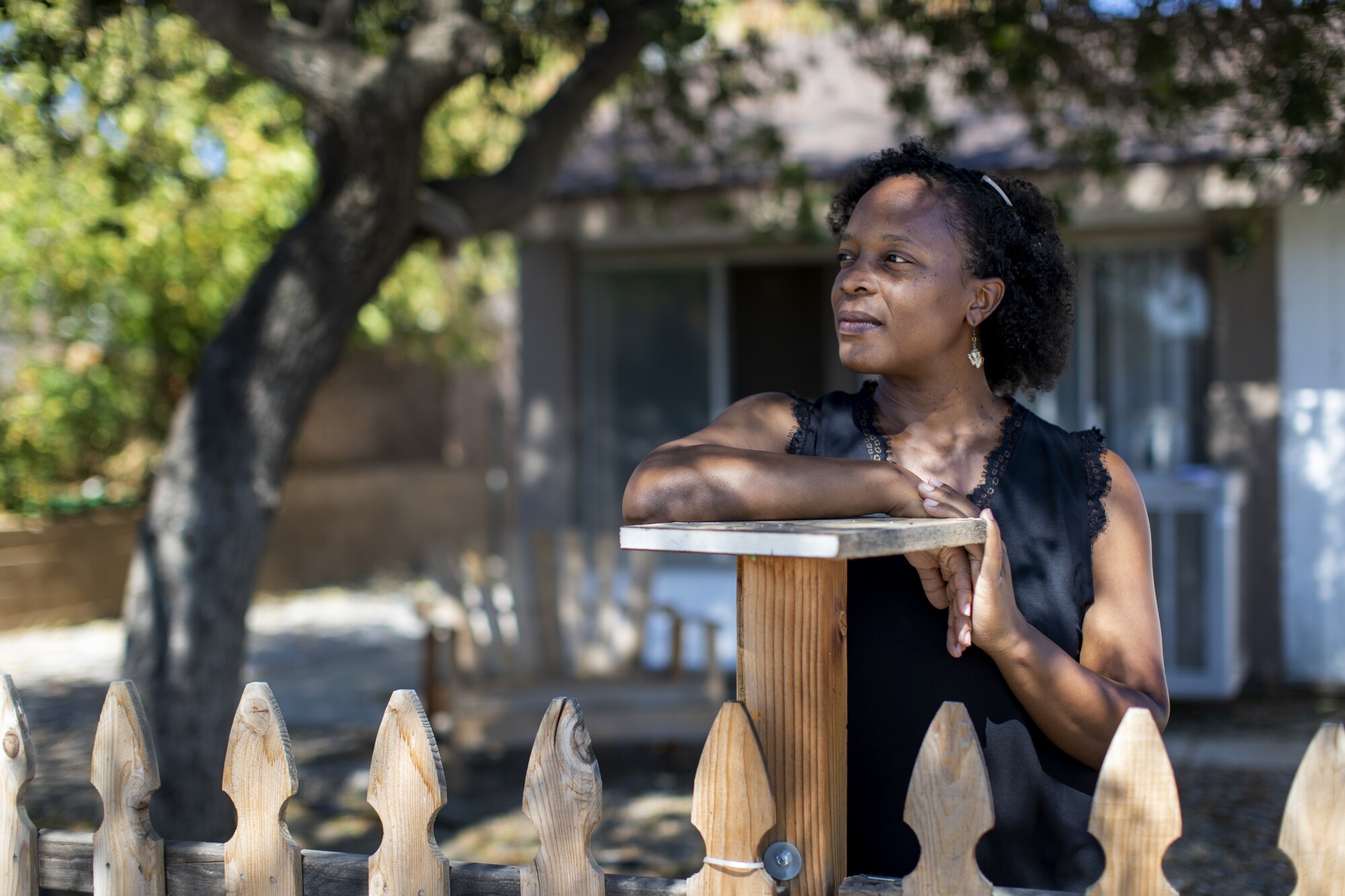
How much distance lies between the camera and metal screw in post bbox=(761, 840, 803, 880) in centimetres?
150

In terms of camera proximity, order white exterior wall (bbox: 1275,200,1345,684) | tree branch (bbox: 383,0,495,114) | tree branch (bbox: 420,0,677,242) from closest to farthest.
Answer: tree branch (bbox: 383,0,495,114)
tree branch (bbox: 420,0,677,242)
white exterior wall (bbox: 1275,200,1345,684)

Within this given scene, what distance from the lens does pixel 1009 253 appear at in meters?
1.90

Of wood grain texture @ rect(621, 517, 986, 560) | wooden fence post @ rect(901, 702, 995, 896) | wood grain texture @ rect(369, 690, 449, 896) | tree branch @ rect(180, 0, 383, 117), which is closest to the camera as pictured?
wood grain texture @ rect(621, 517, 986, 560)

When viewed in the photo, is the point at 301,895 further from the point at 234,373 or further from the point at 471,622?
the point at 471,622

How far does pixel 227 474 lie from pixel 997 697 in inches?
122

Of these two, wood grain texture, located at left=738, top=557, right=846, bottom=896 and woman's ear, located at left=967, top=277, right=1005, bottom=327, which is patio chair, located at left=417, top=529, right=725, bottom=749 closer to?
woman's ear, located at left=967, top=277, right=1005, bottom=327

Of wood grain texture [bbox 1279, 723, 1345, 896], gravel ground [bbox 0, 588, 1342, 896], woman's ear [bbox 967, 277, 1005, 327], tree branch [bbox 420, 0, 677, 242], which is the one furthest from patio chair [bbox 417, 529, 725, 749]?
wood grain texture [bbox 1279, 723, 1345, 896]

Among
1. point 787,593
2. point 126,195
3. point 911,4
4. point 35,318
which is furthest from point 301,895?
point 35,318

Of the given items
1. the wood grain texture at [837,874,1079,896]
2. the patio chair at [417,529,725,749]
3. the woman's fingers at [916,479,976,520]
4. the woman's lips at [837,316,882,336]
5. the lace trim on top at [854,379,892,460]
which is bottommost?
the patio chair at [417,529,725,749]

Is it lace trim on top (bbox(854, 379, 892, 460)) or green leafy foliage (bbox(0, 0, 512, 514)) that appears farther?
green leafy foliage (bbox(0, 0, 512, 514))

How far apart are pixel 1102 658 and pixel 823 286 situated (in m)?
6.89

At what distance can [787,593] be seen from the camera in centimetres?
145

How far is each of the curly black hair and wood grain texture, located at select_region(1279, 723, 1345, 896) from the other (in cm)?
82

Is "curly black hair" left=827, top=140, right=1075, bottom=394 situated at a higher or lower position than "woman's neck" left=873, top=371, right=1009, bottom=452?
higher
